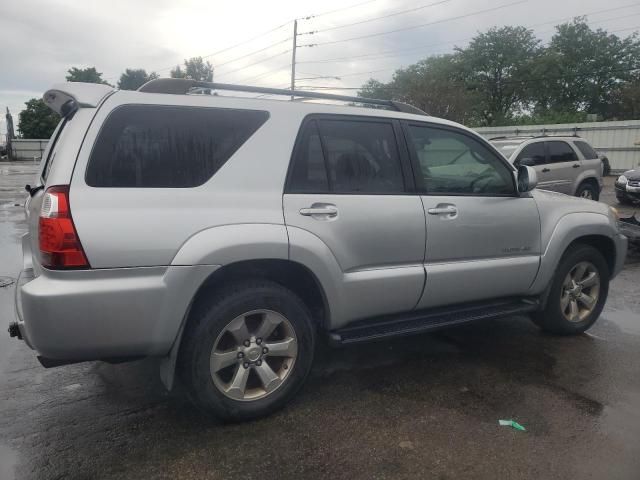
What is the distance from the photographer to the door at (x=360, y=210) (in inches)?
121

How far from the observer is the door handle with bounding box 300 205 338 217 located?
3.02 meters

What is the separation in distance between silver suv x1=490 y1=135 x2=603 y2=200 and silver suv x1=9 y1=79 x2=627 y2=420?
6.98 m

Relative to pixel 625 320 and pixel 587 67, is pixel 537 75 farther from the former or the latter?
pixel 625 320

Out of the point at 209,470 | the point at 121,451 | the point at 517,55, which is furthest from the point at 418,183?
the point at 517,55

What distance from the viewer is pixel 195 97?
115 inches

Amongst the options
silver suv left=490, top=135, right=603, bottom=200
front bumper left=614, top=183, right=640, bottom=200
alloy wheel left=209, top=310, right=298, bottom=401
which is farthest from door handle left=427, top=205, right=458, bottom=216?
front bumper left=614, top=183, right=640, bottom=200

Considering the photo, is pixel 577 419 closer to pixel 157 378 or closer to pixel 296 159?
pixel 296 159

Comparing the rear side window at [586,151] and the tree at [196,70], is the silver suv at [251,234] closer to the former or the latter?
the rear side window at [586,151]

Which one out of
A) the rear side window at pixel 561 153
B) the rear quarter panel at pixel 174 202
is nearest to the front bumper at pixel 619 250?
the rear quarter panel at pixel 174 202

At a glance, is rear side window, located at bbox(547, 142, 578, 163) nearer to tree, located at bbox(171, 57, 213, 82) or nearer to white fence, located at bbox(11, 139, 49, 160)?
white fence, located at bbox(11, 139, 49, 160)

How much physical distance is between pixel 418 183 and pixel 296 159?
3.02 feet

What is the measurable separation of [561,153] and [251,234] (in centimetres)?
1026

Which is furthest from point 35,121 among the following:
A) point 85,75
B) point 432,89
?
point 432,89

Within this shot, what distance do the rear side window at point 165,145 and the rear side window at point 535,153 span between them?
8644 millimetres
